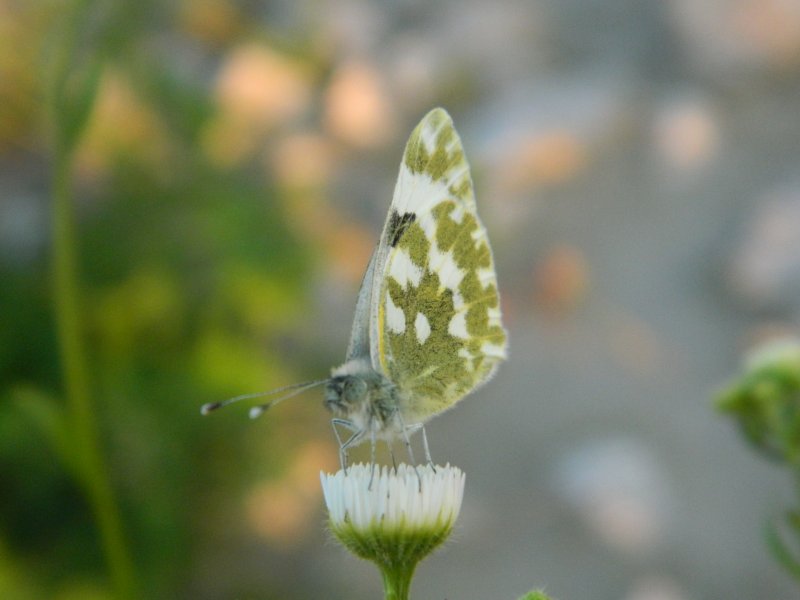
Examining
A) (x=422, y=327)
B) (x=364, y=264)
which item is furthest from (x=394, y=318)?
(x=364, y=264)

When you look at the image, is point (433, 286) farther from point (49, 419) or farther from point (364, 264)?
point (364, 264)

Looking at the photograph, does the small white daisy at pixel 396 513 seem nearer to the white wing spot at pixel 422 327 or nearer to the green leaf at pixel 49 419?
the white wing spot at pixel 422 327

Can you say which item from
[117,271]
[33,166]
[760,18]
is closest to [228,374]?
[117,271]

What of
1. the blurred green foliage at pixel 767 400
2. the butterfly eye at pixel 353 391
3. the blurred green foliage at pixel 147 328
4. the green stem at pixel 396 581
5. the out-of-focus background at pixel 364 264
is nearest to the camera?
the green stem at pixel 396 581

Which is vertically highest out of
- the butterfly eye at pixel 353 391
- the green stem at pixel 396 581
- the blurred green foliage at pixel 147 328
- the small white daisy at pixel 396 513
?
the blurred green foliage at pixel 147 328

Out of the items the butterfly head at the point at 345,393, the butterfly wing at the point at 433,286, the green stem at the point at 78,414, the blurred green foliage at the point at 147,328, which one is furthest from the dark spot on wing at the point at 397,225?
the blurred green foliage at the point at 147,328

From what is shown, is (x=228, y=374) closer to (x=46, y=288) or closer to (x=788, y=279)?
(x=46, y=288)

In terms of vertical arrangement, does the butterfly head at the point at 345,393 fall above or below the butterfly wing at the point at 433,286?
below

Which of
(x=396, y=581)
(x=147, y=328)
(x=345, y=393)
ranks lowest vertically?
(x=396, y=581)
